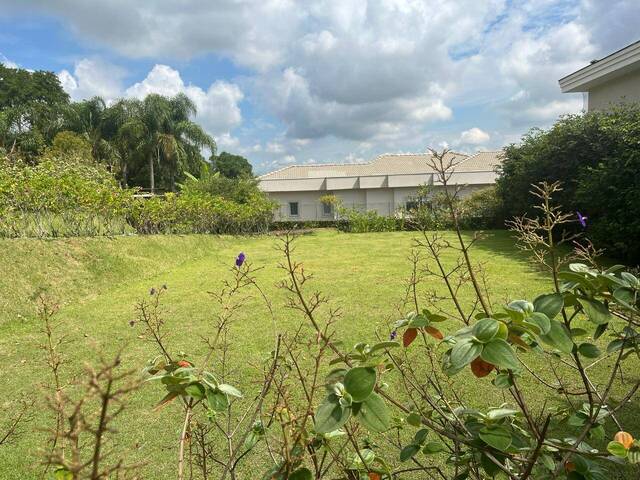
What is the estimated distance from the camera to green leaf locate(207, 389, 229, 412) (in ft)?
2.74

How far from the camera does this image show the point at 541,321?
0.77 m

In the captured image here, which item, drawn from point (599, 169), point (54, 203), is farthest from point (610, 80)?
point (54, 203)

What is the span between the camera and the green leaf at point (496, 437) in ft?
2.76

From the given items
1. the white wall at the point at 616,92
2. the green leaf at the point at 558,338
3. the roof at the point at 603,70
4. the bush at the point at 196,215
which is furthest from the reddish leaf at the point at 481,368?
the white wall at the point at 616,92

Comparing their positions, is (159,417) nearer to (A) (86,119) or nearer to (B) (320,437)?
(B) (320,437)

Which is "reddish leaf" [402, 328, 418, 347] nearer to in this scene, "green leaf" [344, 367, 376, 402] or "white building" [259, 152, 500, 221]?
"green leaf" [344, 367, 376, 402]

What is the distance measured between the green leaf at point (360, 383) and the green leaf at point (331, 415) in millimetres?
26

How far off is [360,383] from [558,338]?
1.22 ft

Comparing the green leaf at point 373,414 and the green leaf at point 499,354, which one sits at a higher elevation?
the green leaf at point 499,354

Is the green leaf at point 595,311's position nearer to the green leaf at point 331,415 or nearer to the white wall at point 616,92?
the green leaf at point 331,415

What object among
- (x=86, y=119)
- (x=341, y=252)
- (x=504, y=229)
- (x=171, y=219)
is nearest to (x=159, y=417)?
(x=341, y=252)

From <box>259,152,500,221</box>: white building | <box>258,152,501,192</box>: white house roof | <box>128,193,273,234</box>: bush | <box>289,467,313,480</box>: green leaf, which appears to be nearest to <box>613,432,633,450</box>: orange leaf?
<box>289,467,313,480</box>: green leaf

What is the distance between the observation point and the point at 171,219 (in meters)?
14.2

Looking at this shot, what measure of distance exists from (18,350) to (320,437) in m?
5.48
